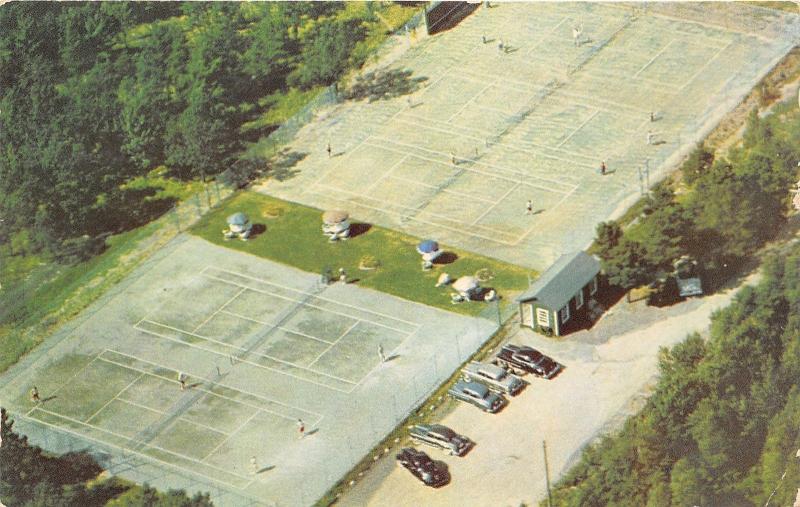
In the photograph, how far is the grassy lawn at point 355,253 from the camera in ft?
435

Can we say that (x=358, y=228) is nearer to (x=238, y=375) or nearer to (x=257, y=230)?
(x=257, y=230)

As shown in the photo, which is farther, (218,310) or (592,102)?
(592,102)

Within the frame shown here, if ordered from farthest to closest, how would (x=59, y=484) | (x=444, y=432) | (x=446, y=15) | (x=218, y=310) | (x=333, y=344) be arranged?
(x=446, y=15), (x=218, y=310), (x=333, y=344), (x=444, y=432), (x=59, y=484)

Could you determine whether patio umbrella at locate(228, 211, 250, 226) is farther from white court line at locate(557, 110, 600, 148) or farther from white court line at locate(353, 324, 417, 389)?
white court line at locate(557, 110, 600, 148)

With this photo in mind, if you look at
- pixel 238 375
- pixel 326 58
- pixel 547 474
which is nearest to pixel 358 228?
pixel 238 375

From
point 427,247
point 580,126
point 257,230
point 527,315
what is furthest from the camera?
point 580,126

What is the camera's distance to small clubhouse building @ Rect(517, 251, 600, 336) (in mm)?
125375

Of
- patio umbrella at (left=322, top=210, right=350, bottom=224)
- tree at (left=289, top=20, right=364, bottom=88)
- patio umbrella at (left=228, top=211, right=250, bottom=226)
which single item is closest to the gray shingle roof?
patio umbrella at (left=322, top=210, right=350, bottom=224)

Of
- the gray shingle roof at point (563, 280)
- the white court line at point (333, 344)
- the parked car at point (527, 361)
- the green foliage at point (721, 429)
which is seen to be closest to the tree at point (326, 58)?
the white court line at point (333, 344)

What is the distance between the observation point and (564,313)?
414 feet

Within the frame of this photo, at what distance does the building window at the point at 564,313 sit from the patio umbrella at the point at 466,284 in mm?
7978

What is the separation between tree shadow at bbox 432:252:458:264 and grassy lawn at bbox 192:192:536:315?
0.30 m

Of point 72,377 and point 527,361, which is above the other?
point 527,361

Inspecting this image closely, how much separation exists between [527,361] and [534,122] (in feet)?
120
